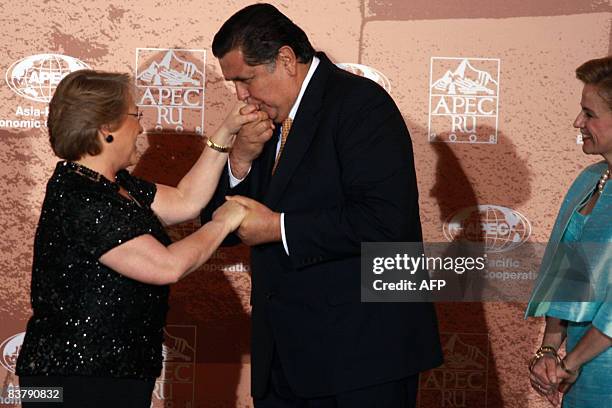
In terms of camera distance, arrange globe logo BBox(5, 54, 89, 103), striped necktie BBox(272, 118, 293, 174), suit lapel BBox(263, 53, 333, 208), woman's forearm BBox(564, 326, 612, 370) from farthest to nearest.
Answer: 1. globe logo BBox(5, 54, 89, 103)
2. striped necktie BBox(272, 118, 293, 174)
3. suit lapel BBox(263, 53, 333, 208)
4. woman's forearm BBox(564, 326, 612, 370)

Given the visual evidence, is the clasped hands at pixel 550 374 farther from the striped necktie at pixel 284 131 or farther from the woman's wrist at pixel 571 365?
the striped necktie at pixel 284 131

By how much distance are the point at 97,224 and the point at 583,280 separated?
118 centimetres

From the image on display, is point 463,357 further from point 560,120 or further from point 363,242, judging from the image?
point 363,242

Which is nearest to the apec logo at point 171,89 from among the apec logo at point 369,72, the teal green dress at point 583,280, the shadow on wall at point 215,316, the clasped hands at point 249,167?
the shadow on wall at point 215,316

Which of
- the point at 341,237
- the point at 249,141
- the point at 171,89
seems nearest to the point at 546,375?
the point at 341,237

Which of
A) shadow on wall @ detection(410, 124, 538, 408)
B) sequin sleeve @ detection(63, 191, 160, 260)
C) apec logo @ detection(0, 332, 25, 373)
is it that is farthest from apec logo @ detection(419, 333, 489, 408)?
sequin sleeve @ detection(63, 191, 160, 260)

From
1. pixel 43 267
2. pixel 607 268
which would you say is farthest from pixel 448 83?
pixel 43 267

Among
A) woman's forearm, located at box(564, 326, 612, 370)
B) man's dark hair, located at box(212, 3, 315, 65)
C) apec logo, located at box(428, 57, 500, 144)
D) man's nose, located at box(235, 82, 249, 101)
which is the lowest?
woman's forearm, located at box(564, 326, 612, 370)

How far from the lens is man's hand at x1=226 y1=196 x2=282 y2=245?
7.18 ft

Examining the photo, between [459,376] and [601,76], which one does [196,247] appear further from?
[459,376]

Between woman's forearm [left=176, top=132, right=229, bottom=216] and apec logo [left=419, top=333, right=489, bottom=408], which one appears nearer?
woman's forearm [left=176, top=132, right=229, bottom=216]

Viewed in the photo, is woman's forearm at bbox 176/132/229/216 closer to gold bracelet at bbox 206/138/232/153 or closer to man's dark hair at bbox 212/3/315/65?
gold bracelet at bbox 206/138/232/153

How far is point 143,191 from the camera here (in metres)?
2.41

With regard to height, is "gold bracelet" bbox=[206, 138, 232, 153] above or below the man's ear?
below
